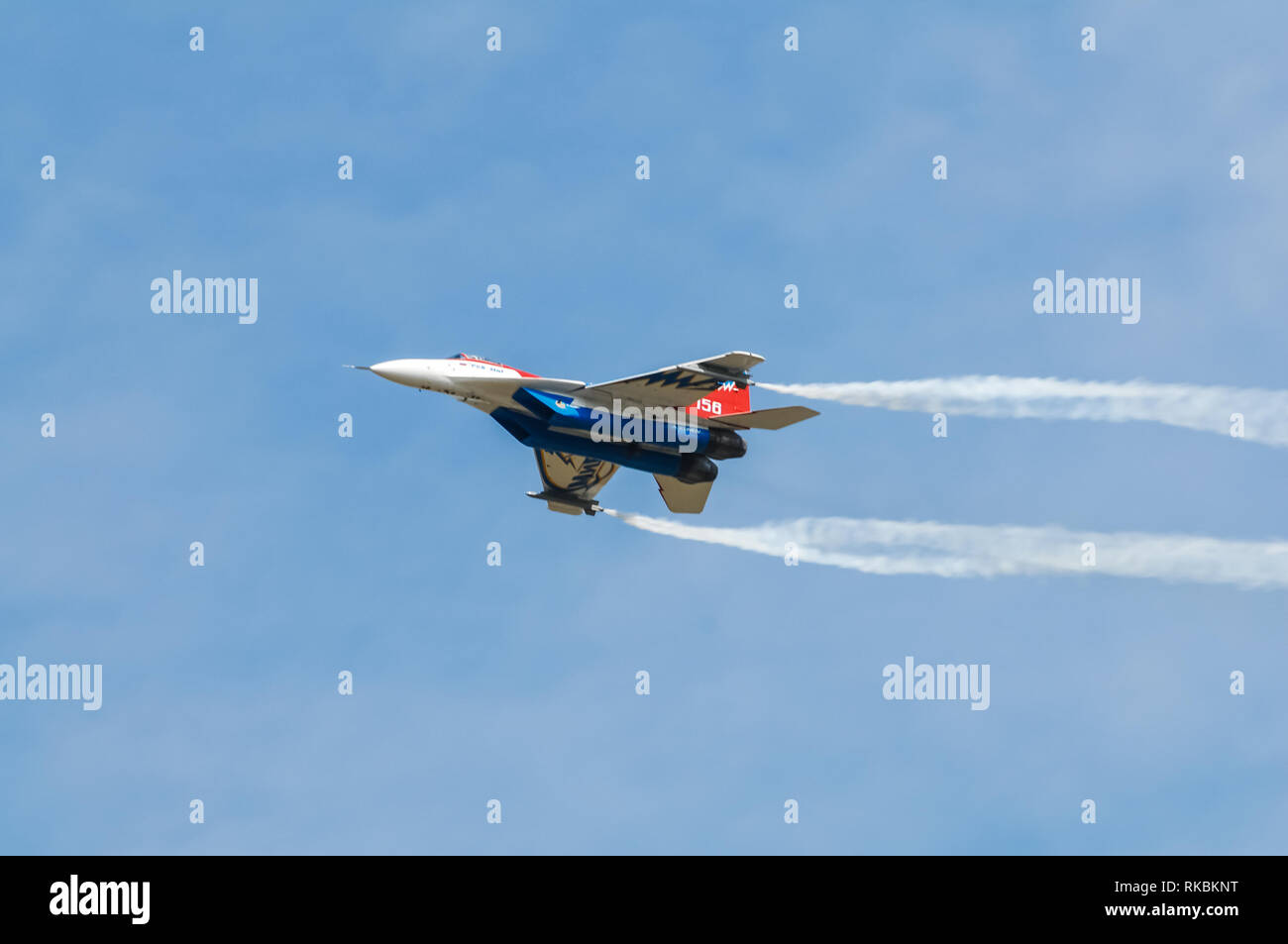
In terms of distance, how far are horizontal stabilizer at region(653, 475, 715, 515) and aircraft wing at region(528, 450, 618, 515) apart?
2752mm

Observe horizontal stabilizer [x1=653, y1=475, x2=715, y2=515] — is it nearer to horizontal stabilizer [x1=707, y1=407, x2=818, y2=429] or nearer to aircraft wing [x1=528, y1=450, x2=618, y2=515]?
aircraft wing [x1=528, y1=450, x2=618, y2=515]

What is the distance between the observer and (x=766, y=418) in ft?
173

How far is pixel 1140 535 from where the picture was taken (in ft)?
161

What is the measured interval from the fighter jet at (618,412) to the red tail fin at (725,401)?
0.61 meters

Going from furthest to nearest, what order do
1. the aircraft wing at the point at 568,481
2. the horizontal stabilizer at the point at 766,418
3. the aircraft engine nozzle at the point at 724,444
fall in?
the aircraft wing at the point at 568,481
the aircraft engine nozzle at the point at 724,444
the horizontal stabilizer at the point at 766,418

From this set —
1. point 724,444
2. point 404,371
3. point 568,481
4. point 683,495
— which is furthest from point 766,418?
point 404,371

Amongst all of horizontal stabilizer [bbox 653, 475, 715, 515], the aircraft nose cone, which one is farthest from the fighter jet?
horizontal stabilizer [bbox 653, 475, 715, 515]

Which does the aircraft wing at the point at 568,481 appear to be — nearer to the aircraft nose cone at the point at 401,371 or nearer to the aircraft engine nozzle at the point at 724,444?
the aircraft engine nozzle at the point at 724,444

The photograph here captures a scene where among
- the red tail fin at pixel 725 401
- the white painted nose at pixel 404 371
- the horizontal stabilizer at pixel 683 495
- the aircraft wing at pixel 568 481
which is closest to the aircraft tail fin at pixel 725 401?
the red tail fin at pixel 725 401

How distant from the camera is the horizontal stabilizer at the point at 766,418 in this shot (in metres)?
52.2

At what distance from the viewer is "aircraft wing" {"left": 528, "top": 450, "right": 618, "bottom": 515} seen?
5888 centimetres

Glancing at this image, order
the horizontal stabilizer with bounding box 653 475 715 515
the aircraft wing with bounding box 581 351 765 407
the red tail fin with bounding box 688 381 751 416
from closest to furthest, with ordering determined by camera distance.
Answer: the aircraft wing with bounding box 581 351 765 407
the red tail fin with bounding box 688 381 751 416
the horizontal stabilizer with bounding box 653 475 715 515
